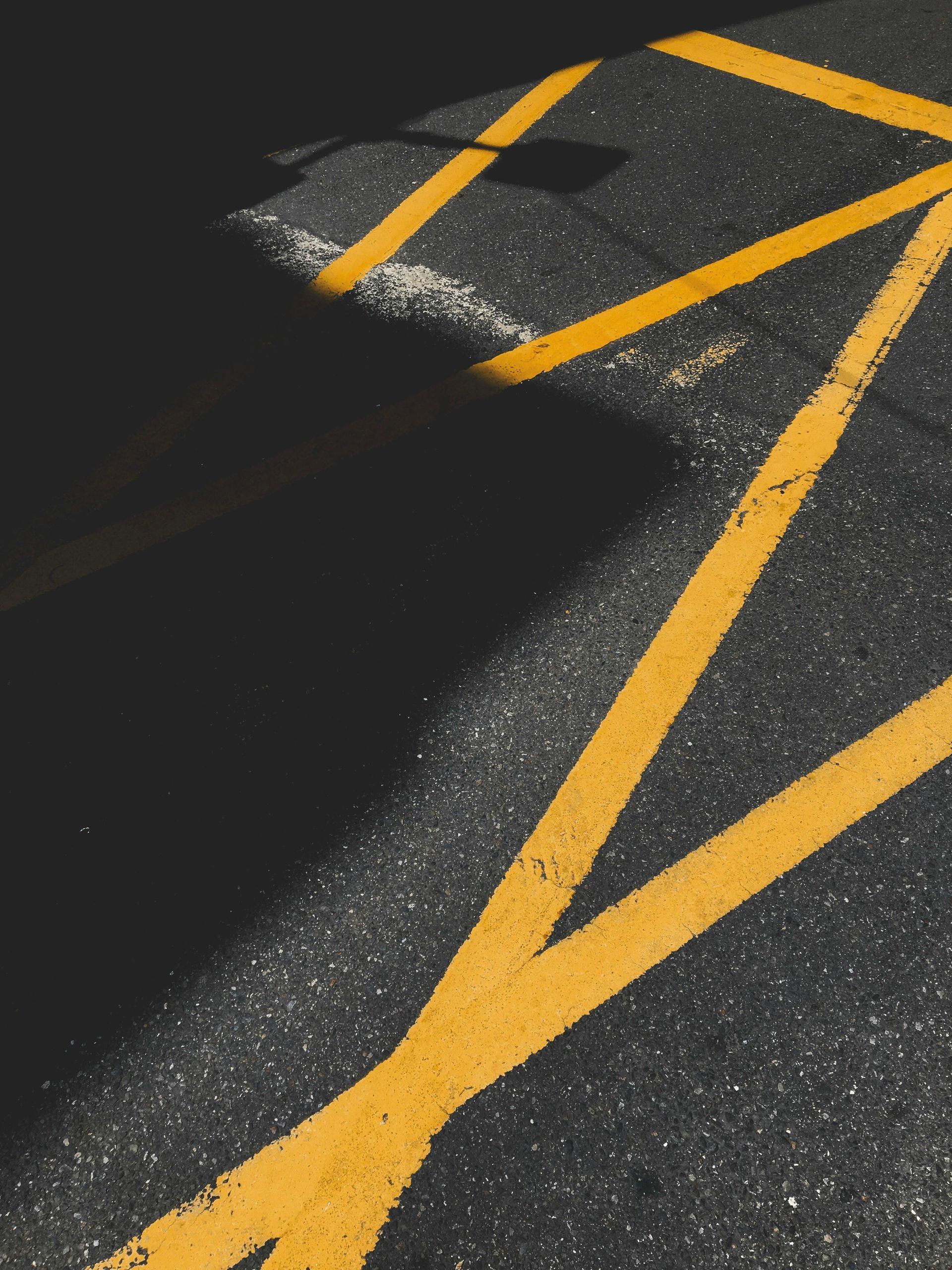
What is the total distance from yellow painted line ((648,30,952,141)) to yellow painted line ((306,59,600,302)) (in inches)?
26.5

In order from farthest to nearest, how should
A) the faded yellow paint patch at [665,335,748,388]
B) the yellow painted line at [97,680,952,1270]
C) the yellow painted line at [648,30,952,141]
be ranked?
the yellow painted line at [648,30,952,141] < the faded yellow paint patch at [665,335,748,388] < the yellow painted line at [97,680,952,1270]

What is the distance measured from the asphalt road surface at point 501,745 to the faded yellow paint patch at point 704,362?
0.03 m

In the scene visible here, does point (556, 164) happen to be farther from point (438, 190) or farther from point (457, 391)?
point (457, 391)

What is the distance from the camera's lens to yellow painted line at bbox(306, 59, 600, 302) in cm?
410

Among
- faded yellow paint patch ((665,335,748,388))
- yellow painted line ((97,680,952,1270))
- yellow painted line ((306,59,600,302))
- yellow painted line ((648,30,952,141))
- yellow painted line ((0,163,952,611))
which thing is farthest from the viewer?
yellow painted line ((648,30,952,141))

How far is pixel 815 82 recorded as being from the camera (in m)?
4.89

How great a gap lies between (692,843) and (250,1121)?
1222 millimetres

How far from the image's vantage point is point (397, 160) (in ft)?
16.1

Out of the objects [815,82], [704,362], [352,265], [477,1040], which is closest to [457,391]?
[704,362]

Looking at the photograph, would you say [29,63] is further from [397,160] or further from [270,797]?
[270,797]

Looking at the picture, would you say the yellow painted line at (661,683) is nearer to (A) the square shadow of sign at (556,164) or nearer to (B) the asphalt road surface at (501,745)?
(B) the asphalt road surface at (501,745)

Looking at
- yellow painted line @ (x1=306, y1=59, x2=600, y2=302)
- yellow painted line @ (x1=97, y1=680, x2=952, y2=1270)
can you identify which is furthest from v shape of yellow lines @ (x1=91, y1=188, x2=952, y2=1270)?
yellow painted line @ (x1=306, y1=59, x2=600, y2=302)

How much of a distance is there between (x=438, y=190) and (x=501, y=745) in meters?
3.53

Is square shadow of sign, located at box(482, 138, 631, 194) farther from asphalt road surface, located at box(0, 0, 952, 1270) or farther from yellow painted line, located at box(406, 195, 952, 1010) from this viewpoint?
yellow painted line, located at box(406, 195, 952, 1010)
